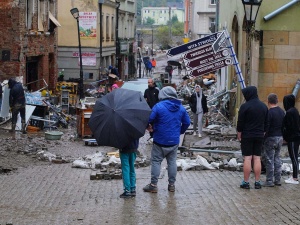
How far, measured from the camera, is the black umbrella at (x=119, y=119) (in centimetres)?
1022

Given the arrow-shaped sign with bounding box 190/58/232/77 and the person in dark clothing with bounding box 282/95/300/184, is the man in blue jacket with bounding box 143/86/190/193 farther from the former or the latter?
the arrow-shaped sign with bounding box 190/58/232/77

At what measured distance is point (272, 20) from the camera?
1786cm

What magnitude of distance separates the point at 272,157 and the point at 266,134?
427 millimetres

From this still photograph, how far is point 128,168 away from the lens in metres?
10.4

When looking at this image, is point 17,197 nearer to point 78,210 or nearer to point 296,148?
point 78,210

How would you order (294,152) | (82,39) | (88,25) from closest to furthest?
1. (294,152)
2. (88,25)
3. (82,39)

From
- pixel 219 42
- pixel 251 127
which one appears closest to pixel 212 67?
pixel 219 42

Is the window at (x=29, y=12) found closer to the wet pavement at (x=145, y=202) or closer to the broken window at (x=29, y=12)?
the broken window at (x=29, y=12)

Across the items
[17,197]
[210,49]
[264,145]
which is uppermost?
[210,49]

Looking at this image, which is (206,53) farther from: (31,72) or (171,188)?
(31,72)

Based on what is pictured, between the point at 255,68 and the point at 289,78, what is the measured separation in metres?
0.94

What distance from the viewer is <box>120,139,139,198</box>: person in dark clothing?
1034 centimetres

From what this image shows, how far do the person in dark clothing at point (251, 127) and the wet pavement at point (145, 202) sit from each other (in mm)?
476

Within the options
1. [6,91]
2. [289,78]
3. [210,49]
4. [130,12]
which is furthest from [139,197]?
[130,12]
